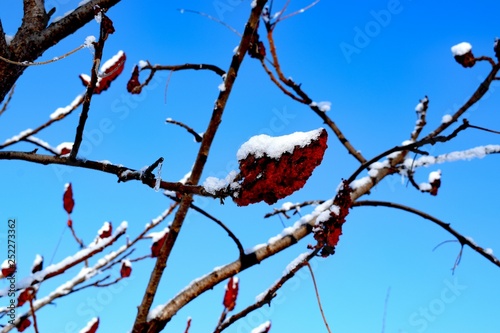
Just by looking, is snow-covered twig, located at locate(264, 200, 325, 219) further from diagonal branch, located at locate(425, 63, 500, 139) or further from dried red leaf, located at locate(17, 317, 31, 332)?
dried red leaf, located at locate(17, 317, 31, 332)

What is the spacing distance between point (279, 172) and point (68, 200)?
3.51m

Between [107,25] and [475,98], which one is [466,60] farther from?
[107,25]

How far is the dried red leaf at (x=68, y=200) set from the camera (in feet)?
13.2

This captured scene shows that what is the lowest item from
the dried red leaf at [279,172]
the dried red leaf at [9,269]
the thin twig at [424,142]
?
the dried red leaf at [279,172]

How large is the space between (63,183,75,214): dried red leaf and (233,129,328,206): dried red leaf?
134 inches

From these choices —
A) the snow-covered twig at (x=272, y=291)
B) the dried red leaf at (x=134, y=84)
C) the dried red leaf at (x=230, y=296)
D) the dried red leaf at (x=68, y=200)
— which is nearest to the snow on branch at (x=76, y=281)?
the dried red leaf at (x=68, y=200)

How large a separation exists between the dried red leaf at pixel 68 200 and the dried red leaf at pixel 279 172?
3.41 m

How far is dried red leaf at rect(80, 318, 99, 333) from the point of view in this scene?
348 centimetres

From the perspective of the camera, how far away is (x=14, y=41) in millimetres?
1896

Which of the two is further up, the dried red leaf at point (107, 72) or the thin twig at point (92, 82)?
the dried red leaf at point (107, 72)

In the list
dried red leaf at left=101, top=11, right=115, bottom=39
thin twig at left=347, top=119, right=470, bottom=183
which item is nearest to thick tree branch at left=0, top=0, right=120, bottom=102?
dried red leaf at left=101, top=11, right=115, bottom=39

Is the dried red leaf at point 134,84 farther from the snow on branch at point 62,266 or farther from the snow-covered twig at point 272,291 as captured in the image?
the snow-covered twig at point 272,291

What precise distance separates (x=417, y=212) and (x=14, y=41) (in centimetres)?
241

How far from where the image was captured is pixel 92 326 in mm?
3529
